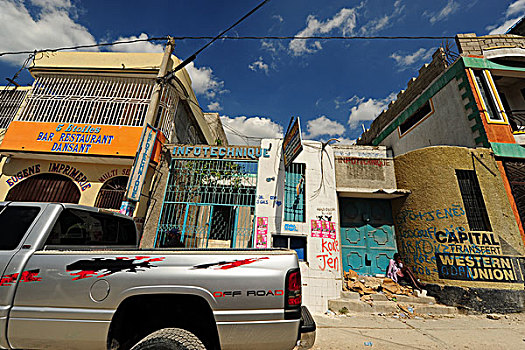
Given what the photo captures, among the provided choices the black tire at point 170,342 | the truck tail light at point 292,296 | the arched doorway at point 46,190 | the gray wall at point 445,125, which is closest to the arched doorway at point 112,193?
the arched doorway at point 46,190

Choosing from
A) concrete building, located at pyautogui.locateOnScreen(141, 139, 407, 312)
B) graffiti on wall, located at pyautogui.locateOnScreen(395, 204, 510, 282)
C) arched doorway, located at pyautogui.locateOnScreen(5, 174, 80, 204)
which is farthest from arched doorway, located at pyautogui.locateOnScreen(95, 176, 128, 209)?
graffiti on wall, located at pyautogui.locateOnScreen(395, 204, 510, 282)

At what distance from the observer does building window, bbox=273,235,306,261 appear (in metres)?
8.13

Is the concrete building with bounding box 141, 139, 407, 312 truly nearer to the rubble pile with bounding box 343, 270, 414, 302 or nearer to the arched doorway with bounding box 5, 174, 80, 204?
the rubble pile with bounding box 343, 270, 414, 302

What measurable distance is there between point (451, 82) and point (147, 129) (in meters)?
13.5

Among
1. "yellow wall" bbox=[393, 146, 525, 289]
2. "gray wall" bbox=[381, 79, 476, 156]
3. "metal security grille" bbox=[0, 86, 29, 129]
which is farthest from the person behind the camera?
"metal security grille" bbox=[0, 86, 29, 129]

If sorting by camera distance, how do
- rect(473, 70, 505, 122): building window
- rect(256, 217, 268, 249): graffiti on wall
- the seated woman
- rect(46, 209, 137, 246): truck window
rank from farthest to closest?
1. rect(473, 70, 505, 122): building window
2. rect(256, 217, 268, 249): graffiti on wall
3. the seated woman
4. rect(46, 209, 137, 246): truck window

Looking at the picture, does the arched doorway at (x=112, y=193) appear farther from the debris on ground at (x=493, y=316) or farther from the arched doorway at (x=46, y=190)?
the debris on ground at (x=493, y=316)

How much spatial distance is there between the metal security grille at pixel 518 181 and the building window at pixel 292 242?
7262 mm

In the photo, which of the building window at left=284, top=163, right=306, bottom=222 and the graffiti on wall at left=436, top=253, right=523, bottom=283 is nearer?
the graffiti on wall at left=436, top=253, right=523, bottom=283

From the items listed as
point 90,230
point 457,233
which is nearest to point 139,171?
point 90,230

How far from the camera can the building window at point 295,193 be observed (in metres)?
8.59

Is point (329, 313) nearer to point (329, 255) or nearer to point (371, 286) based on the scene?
point (329, 255)

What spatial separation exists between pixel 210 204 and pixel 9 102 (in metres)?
13.3

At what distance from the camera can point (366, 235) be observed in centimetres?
913
